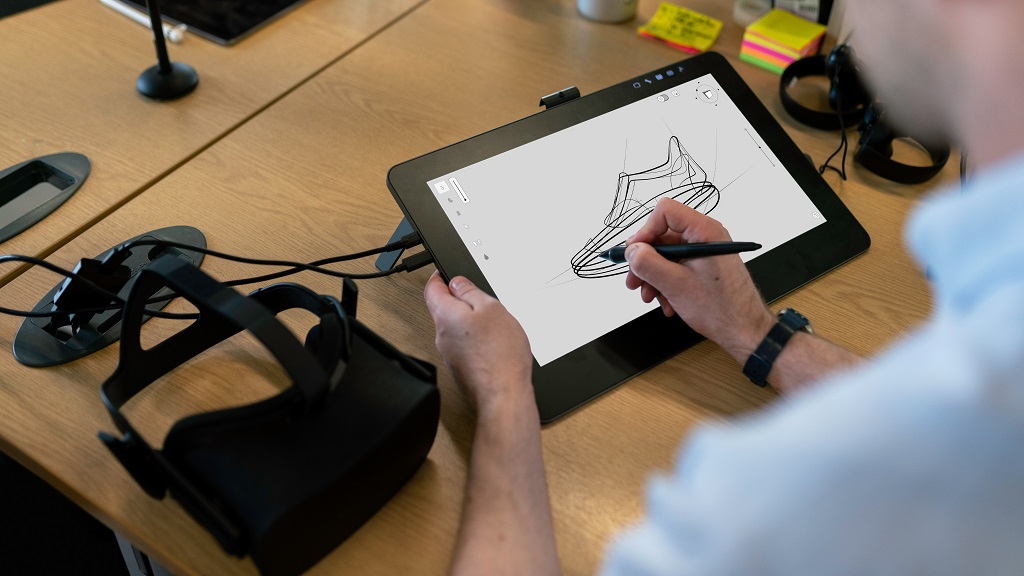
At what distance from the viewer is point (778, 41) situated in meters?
1.24

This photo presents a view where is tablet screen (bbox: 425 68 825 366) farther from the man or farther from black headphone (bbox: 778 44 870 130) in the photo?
the man

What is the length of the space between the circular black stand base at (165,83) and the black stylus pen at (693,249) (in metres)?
0.69

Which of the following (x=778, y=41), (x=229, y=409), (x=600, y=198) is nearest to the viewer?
(x=229, y=409)

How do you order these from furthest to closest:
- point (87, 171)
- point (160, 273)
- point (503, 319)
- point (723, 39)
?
→ point (723, 39) < point (87, 171) < point (503, 319) < point (160, 273)

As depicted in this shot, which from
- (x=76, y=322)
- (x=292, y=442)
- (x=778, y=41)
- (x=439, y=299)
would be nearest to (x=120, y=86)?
(x=76, y=322)

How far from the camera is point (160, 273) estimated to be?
63 centimetres

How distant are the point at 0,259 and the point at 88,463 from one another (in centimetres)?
27

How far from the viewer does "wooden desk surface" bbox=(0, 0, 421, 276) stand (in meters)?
1.01

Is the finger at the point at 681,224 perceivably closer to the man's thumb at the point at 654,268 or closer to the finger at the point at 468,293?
the man's thumb at the point at 654,268

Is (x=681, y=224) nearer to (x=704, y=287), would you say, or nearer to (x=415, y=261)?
(x=704, y=287)

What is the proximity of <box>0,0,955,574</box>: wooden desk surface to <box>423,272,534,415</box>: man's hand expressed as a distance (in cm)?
5

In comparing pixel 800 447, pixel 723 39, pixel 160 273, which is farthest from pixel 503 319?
pixel 723 39

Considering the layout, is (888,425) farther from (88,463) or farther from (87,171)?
(87,171)

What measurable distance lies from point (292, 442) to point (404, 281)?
343 millimetres
